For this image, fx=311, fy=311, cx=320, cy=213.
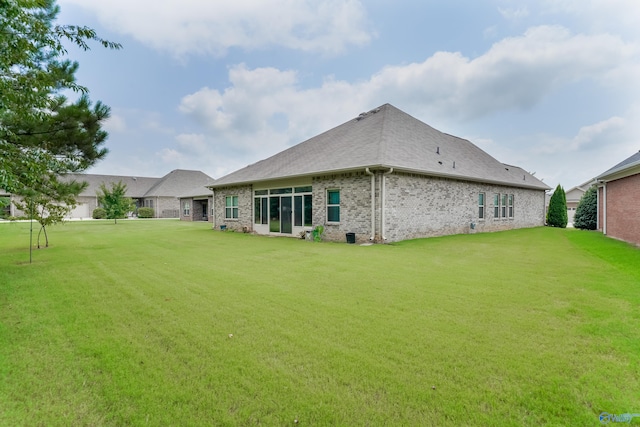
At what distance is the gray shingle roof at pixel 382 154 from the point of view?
Answer: 13.3 meters

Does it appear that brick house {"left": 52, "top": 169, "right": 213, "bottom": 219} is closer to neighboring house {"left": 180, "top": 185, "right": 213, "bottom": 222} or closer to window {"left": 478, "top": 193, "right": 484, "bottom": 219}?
neighboring house {"left": 180, "top": 185, "right": 213, "bottom": 222}

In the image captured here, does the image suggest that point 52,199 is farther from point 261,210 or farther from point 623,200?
point 623,200

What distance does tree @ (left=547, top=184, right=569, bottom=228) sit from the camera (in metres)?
23.6

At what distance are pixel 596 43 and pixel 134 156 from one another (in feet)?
102

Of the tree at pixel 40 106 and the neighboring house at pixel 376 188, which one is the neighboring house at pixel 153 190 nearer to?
the neighboring house at pixel 376 188

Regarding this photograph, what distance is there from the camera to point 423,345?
3.49 metres

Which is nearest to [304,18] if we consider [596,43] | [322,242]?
[322,242]

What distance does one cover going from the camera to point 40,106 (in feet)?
18.4

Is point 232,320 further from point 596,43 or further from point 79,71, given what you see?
point 596,43

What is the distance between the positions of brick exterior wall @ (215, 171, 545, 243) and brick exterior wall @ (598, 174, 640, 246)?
5428 millimetres

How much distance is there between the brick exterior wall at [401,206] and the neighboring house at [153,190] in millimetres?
27867

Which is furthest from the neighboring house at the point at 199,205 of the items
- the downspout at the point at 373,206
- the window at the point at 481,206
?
the window at the point at 481,206

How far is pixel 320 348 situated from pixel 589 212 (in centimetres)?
2402

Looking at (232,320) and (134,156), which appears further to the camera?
(134,156)
